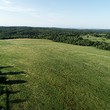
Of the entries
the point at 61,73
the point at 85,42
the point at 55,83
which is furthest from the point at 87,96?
the point at 85,42

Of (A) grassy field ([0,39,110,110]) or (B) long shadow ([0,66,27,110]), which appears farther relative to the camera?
(A) grassy field ([0,39,110,110])

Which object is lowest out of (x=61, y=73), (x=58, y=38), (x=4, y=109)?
(x=58, y=38)

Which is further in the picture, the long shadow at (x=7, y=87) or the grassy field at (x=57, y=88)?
the grassy field at (x=57, y=88)

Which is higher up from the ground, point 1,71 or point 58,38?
point 1,71

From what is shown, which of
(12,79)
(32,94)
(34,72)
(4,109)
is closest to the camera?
(4,109)

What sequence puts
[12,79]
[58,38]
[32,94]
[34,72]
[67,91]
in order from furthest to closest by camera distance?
[58,38]
[34,72]
[12,79]
[67,91]
[32,94]

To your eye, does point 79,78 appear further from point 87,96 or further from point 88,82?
point 87,96

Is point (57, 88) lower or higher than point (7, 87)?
lower

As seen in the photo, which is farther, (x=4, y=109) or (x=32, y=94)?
(x=32, y=94)

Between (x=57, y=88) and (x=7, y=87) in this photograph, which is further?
(x=57, y=88)

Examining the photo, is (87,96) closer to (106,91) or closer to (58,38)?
(106,91)
